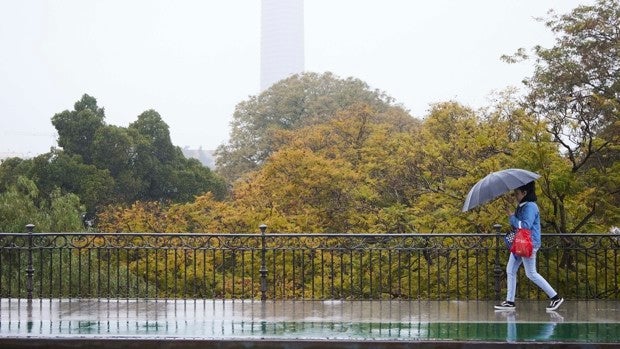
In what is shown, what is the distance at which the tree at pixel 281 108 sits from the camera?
69.2m

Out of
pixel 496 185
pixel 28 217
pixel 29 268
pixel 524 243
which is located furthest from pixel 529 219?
pixel 28 217

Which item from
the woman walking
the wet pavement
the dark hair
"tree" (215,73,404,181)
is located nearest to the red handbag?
the woman walking

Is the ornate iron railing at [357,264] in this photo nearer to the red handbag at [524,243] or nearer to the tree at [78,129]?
the red handbag at [524,243]

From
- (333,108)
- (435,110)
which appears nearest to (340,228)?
(435,110)

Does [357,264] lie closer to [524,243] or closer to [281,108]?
[524,243]

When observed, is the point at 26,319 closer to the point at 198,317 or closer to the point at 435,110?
the point at 198,317

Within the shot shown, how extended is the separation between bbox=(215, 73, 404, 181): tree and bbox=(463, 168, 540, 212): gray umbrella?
55.2m

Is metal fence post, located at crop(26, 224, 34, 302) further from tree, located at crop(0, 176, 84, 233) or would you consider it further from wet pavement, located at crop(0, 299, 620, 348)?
tree, located at crop(0, 176, 84, 233)

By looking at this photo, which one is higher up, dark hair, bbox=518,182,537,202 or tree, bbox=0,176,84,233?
dark hair, bbox=518,182,537,202

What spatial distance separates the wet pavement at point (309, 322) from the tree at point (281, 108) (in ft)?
176

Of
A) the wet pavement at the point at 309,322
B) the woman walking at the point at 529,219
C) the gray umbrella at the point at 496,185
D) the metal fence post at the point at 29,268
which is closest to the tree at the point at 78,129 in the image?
the metal fence post at the point at 29,268

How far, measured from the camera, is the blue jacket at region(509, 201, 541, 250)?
12961 millimetres

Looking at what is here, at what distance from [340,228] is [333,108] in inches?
1400

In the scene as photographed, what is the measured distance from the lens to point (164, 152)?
60219 millimetres
